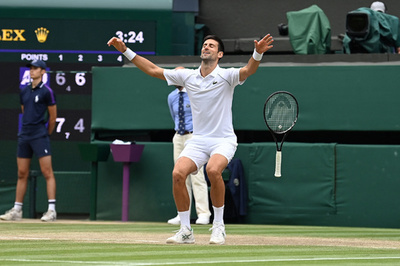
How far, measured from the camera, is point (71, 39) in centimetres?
1298

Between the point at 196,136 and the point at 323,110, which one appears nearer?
the point at 196,136

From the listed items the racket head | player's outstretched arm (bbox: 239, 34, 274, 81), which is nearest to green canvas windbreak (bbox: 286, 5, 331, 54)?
the racket head

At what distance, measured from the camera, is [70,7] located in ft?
43.5

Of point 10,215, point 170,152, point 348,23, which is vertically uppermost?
point 348,23

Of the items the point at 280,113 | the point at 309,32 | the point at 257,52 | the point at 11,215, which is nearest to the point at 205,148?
the point at 257,52

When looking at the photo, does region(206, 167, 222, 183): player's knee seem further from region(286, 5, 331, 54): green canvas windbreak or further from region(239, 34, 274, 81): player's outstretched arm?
region(286, 5, 331, 54): green canvas windbreak

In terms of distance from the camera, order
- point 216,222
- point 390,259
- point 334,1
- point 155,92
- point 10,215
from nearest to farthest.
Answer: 1. point 390,259
2. point 216,222
3. point 10,215
4. point 155,92
5. point 334,1

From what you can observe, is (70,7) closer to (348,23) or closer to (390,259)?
(348,23)

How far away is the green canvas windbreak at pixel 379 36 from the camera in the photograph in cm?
1260

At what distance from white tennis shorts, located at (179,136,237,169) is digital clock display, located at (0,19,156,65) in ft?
17.0

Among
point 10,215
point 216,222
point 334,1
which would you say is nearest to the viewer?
point 216,222

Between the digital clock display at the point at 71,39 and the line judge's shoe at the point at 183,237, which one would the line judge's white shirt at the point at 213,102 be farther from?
the digital clock display at the point at 71,39

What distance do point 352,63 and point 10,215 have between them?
490 centimetres

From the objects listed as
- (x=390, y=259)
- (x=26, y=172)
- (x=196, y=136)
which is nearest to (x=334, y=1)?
(x=26, y=172)
